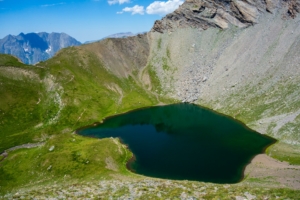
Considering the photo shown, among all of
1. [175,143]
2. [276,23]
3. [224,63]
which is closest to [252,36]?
[276,23]

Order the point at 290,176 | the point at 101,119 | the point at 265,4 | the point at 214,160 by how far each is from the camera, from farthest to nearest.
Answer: the point at 265,4
the point at 101,119
the point at 214,160
the point at 290,176

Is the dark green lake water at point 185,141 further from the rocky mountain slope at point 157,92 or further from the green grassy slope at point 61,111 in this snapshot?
the green grassy slope at point 61,111

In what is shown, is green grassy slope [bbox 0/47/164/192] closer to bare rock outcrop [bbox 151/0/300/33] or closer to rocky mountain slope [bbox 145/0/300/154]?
rocky mountain slope [bbox 145/0/300/154]

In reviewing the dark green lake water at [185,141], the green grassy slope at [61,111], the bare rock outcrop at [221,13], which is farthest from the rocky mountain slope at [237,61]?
the green grassy slope at [61,111]

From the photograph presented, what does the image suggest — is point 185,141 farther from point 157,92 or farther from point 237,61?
point 237,61

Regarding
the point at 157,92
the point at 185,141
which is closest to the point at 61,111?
the point at 157,92

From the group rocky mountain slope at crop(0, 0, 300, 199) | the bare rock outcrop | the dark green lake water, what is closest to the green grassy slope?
rocky mountain slope at crop(0, 0, 300, 199)

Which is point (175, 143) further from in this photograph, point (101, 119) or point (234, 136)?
point (101, 119)
